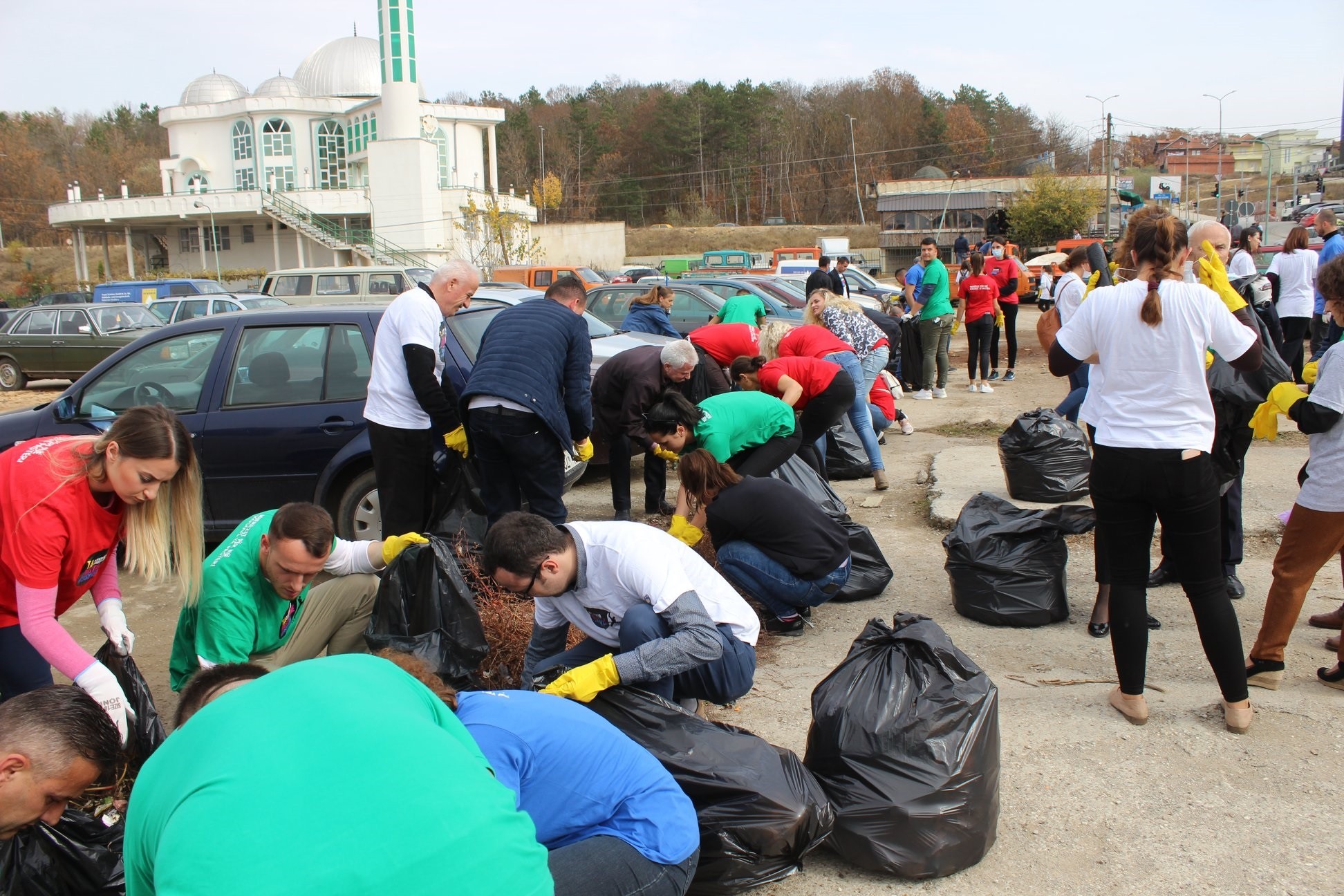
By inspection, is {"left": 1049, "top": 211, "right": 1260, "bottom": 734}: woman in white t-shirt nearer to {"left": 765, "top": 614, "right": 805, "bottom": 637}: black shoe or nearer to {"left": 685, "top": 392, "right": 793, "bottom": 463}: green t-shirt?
{"left": 765, "top": 614, "right": 805, "bottom": 637}: black shoe

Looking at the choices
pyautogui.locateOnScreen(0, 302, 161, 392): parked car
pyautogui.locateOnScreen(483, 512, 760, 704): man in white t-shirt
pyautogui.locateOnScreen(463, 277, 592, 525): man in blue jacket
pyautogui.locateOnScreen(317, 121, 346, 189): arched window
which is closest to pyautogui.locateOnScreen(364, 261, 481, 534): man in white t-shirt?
pyautogui.locateOnScreen(463, 277, 592, 525): man in blue jacket

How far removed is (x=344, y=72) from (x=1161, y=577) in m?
56.9

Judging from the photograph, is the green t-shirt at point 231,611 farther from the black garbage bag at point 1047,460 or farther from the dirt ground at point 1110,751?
the black garbage bag at point 1047,460

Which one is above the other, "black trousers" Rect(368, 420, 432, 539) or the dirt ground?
"black trousers" Rect(368, 420, 432, 539)

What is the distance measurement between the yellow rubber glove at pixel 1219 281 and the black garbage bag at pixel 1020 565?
43.1 inches

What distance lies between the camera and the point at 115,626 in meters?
3.08

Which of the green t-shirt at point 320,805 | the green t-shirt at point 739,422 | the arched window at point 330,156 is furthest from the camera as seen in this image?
the arched window at point 330,156

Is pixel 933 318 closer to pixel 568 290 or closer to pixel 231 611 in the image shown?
pixel 568 290

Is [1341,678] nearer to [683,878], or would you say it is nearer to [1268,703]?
[1268,703]

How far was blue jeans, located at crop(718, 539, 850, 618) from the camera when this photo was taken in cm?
438

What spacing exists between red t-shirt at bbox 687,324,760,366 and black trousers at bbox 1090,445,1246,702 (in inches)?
163

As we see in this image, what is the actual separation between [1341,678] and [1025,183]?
195 feet

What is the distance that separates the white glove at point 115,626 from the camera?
3012 millimetres

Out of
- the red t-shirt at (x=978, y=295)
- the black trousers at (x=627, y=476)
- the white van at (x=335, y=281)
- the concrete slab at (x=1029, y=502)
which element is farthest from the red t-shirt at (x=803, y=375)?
the white van at (x=335, y=281)
